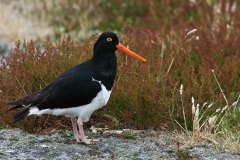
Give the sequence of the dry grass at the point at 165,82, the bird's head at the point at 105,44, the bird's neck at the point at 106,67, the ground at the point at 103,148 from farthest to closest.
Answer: the dry grass at the point at 165,82, the bird's head at the point at 105,44, the bird's neck at the point at 106,67, the ground at the point at 103,148

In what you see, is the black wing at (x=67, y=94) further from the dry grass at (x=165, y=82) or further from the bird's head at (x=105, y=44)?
the dry grass at (x=165, y=82)

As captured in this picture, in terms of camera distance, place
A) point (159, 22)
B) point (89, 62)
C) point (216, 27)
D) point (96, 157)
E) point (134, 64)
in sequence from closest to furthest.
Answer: point (96, 157) → point (89, 62) → point (134, 64) → point (216, 27) → point (159, 22)

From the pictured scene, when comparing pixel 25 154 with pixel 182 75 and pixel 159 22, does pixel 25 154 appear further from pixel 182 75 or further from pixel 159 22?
pixel 159 22

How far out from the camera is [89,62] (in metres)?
6.50

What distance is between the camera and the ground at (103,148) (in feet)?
20.1

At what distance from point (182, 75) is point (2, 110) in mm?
2308

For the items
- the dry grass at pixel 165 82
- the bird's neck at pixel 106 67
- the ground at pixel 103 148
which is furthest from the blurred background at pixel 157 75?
the bird's neck at pixel 106 67

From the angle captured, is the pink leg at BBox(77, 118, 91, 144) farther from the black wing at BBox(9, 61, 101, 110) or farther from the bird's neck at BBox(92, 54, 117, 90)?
the bird's neck at BBox(92, 54, 117, 90)

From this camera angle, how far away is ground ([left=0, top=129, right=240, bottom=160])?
6.14 metres

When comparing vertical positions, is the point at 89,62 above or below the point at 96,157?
above

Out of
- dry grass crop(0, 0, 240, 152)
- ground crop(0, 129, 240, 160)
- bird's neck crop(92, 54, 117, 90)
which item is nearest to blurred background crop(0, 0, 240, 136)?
dry grass crop(0, 0, 240, 152)

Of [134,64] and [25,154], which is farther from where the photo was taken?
[134,64]

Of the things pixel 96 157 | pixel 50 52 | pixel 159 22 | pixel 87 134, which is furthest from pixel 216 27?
pixel 96 157

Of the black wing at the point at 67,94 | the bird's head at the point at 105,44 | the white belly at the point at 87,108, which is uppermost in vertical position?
the bird's head at the point at 105,44
